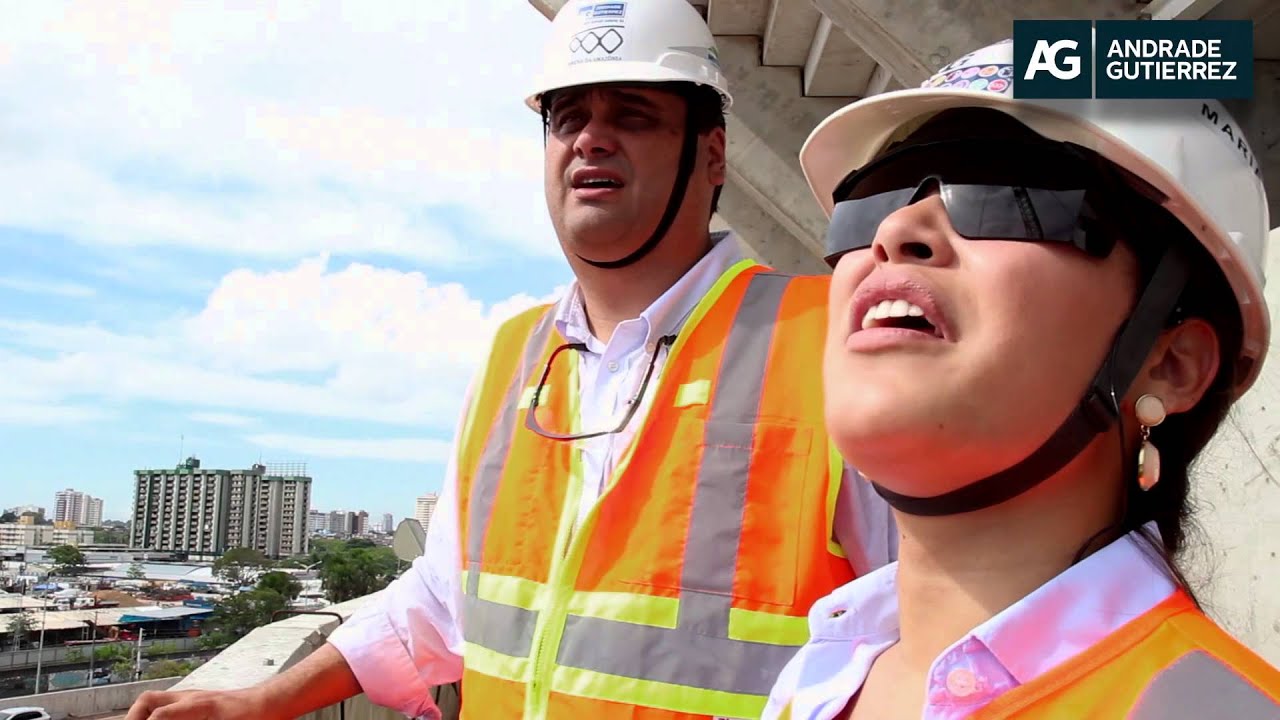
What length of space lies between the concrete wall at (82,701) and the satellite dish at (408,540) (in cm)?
6756

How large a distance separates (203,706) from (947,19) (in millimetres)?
4623

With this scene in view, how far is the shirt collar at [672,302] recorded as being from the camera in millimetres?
2469

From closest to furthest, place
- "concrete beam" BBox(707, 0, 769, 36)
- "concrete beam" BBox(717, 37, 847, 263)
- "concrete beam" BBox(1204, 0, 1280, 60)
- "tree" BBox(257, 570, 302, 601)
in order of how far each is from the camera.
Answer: "concrete beam" BBox(1204, 0, 1280, 60) → "concrete beam" BBox(707, 0, 769, 36) → "concrete beam" BBox(717, 37, 847, 263) → "tree" BBox(257, 570, 302, 601)

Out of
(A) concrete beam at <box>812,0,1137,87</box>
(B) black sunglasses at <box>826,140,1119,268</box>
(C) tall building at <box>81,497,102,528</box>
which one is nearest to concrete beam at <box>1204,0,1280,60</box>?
(A) concrete beam at <box>812,0,1137,87</box>

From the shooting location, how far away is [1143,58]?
147cm

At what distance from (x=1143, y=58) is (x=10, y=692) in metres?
104

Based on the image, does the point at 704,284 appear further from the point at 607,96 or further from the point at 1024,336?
the point at 1024,336

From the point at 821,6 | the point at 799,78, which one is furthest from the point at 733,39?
the point at 821,6

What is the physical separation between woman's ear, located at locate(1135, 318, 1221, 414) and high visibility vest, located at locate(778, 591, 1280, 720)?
247 mm

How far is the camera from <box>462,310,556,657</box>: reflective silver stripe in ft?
7.27

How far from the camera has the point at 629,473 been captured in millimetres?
2197

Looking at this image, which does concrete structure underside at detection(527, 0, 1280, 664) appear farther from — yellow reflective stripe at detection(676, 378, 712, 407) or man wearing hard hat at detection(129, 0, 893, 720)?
yellow reflective stripe at detection(676, 378, 712, 407)

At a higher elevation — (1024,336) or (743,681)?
(1024,336)

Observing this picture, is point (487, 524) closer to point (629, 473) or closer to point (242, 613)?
point (629, 473)
